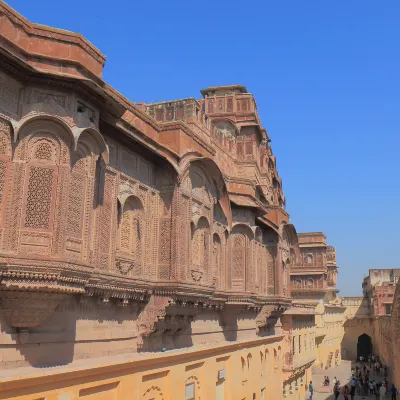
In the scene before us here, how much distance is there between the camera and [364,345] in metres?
61.8

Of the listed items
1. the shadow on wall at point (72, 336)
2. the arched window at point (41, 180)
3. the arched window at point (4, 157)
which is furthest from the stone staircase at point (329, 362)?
the arched window at point (4, 157)

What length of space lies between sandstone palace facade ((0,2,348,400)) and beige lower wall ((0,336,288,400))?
0.11ft

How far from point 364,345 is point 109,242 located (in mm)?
59566

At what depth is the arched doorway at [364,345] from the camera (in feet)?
200

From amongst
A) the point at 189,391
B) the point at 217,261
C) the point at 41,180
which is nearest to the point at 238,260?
the point at 217,261

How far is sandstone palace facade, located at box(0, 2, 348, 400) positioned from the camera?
7.36 meters

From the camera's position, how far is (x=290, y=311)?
2489cm

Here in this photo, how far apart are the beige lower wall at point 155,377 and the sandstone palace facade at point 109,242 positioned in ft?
0.11

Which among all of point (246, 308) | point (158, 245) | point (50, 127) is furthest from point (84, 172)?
point (246, 308)

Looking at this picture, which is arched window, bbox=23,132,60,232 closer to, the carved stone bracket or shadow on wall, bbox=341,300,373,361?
the carved stone bracket

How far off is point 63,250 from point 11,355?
68.2 inches

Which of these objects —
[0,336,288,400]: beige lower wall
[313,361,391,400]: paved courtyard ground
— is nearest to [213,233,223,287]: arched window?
[0,336,288,400]: beige lower wall

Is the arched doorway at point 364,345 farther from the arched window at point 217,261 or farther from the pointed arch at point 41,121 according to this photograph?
the pointed arch at point 41,121

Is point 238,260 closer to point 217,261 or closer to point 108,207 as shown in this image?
point 217,261
